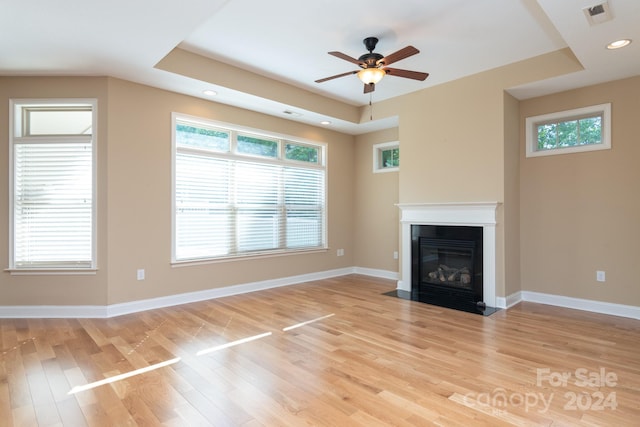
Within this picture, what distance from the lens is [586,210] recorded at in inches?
163

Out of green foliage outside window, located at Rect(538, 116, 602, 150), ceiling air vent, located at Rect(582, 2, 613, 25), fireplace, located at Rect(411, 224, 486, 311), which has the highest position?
ceiling air vent, located at Rect(582, 2, 613, 25)

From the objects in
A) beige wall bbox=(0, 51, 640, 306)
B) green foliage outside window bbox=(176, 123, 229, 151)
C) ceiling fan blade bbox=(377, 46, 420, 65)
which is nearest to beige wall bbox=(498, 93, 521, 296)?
beige wall bbox=(0, 51, 640, 306)

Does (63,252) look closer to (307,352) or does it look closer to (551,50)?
(307,352)

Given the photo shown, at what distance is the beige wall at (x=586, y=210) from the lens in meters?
3.86

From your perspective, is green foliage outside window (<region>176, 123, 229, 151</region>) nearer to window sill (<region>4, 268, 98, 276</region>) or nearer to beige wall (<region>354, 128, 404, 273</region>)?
window sill (<region>4, 268, 98, 276</region>)

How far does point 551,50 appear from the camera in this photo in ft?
12.3

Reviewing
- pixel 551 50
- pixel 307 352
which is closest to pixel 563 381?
pixel 307 352

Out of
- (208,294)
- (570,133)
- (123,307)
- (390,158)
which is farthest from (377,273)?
(123,307)

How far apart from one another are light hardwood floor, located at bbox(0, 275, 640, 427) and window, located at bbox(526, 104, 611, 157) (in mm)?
2014

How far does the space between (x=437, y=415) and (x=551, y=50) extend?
3.93 m

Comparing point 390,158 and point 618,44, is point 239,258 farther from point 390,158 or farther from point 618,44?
point 618,44

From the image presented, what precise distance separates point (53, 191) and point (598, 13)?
5.52 m

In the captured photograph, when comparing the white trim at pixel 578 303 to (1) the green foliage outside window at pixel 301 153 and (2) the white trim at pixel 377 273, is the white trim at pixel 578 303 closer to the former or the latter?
(2) the white trim at pixel 377 273

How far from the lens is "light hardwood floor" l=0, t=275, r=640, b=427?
2.00 m
